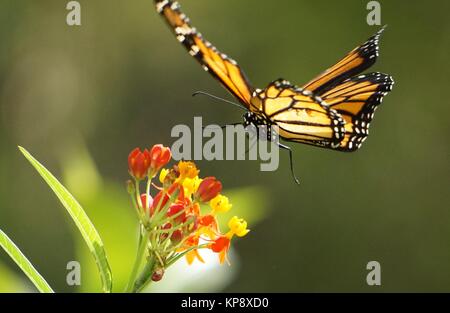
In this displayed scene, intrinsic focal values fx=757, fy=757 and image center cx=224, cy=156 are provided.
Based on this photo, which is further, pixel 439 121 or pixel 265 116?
pixel 439 121

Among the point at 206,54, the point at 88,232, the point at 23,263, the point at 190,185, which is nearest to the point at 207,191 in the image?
the point at 190,185

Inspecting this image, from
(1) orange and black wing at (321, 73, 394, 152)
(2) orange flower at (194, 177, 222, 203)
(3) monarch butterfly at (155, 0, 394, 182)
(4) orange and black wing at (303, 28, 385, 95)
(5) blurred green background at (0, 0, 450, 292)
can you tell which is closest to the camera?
(2) orange flower at (194, 177, 222, 203)

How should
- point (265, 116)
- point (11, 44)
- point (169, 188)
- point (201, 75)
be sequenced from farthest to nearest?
point (201, 75) < point (11, 44) < point (265, 116) < point (169, 188)

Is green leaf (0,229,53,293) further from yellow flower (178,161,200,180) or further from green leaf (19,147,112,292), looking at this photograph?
yellow flower (178,161,200,180)

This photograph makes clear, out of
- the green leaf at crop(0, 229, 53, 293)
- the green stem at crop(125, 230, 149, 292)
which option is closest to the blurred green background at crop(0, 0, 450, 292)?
the green stem at crop(125, 230, 149, 292)

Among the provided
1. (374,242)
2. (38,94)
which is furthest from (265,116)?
(38,94)

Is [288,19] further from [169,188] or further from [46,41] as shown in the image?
[169,188]
